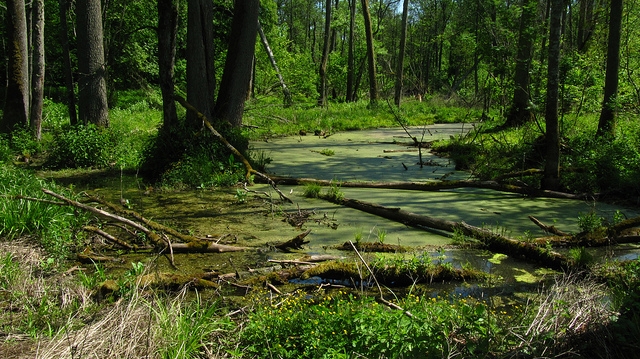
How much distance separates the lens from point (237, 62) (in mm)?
12297

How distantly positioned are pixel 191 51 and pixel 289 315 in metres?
8.96

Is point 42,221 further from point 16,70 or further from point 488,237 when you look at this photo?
point 16,70

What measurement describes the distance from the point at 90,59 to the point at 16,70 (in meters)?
2.89

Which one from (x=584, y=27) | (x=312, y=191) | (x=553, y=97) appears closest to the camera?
(x=553, y=97)

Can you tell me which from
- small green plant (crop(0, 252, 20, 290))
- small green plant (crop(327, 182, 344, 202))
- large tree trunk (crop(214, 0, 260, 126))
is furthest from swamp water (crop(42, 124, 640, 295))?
large tree trunk (crop(214, 0, 260, 126))

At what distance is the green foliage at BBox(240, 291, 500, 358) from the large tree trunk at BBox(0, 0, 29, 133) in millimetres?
12770

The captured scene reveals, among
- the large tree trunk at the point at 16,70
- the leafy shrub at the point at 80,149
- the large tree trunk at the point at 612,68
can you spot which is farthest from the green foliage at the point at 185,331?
the large tree trunk at the point at 16,70

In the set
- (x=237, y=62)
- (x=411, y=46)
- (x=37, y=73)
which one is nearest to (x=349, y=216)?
(x=237, y=62)

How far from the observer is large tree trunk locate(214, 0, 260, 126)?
1223 cm

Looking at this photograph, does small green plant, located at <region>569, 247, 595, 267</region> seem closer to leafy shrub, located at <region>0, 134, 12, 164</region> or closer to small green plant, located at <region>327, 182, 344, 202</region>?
small green plant, located at <region>327, 182, 344, 202</region>

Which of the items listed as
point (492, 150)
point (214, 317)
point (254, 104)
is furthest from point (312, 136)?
point (214, 317)

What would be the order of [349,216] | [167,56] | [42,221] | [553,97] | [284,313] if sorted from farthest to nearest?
[167,56], [553,97], [349,216], [42,221], [284,313]

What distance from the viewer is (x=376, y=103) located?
26.9m

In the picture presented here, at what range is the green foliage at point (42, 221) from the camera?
5.41m
